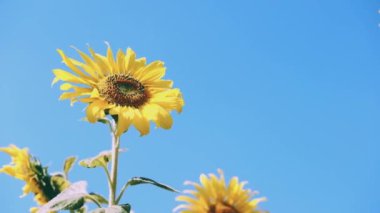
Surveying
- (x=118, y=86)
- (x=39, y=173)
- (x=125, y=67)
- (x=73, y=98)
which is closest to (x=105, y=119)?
(x=73, y=98)

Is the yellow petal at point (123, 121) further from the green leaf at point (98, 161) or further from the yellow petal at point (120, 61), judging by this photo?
the yellow petal at point (120, 61)

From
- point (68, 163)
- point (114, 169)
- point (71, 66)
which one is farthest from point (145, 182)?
point (71, 66)

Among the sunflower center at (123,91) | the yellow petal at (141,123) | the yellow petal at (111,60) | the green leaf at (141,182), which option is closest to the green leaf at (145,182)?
the green leaf at (141,182)

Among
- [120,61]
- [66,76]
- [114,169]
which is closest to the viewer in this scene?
[114,169]

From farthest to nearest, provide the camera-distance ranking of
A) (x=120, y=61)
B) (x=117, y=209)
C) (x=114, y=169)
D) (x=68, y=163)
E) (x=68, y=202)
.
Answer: (x=120, y=61) → (x=68, y=163) → (x=114, y=169) → (x=68, y=202) → (x=117, y=209)

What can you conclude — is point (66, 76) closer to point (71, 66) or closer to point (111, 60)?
point (71, 66)

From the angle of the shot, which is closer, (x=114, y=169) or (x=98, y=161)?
(x=114, y=169)

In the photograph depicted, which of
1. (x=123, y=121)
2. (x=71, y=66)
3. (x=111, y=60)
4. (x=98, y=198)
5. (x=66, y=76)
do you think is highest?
(x=111, y=60)
